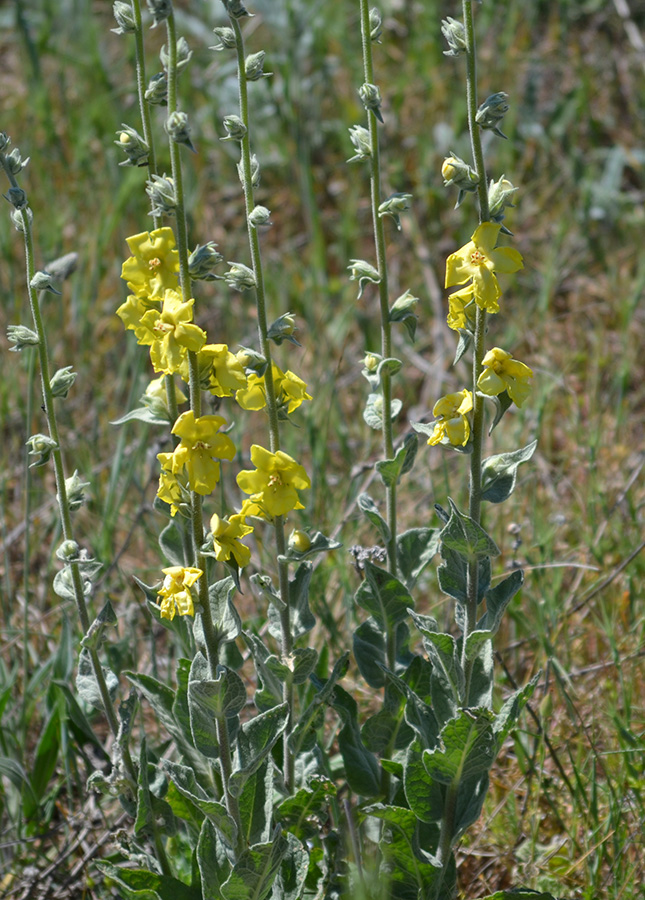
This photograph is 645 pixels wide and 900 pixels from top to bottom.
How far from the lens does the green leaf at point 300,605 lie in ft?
8.02

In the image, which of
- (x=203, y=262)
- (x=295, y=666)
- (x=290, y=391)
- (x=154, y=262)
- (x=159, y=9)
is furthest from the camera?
(x=295, y=666)

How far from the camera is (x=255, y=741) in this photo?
2.28 metres

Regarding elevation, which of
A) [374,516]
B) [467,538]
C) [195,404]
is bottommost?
[374,516]

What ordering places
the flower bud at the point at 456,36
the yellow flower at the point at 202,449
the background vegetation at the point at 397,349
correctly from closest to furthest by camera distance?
1. the yellow flower at the point at 202,449
2. the flower bud at the point at 456,36
3. the background vegetation at the point at 397,349

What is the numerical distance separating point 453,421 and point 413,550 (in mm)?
693

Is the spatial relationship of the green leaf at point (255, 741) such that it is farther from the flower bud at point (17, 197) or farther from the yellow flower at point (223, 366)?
the flower bud at point (17, 197)

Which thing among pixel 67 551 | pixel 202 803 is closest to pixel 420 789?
pixel 202 803

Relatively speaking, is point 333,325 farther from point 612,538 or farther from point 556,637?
point 556,637

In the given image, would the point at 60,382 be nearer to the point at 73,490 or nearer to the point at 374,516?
the point at 73,490

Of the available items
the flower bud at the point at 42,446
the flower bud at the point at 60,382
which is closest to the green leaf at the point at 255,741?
the flower bud at the point at 42,446

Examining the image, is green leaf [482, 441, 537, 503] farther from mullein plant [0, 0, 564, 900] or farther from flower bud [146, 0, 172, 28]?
flower bud [146, 0, 172, 28]

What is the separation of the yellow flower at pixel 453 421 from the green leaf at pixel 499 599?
14.6 inches

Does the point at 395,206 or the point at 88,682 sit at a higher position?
the point at 395,206

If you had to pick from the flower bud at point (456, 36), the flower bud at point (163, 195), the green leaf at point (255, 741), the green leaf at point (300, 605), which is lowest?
the green leaf at point (255, 741)
